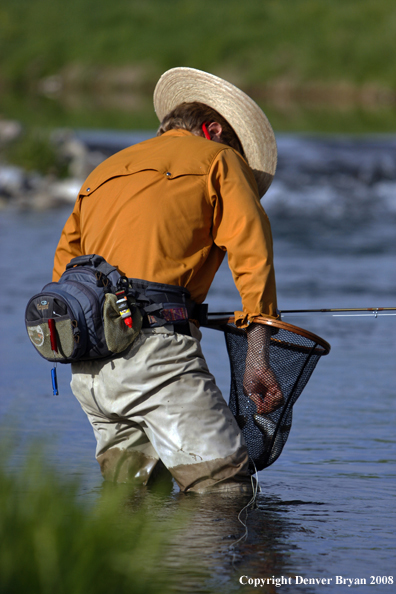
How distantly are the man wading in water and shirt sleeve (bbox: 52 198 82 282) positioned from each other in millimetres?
196

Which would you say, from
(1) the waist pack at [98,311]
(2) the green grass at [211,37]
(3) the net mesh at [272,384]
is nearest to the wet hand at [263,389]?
(3) the net mesh at [272,384]

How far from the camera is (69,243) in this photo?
4.02 meters

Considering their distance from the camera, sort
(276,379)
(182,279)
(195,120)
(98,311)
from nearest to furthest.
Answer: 1. (98,311)
2. (182,279)
3. (276,379)
4. (195,120)

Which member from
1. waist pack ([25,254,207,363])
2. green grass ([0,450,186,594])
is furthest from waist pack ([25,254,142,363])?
green grass ([0,450,186,594])

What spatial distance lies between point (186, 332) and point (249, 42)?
1747 inches

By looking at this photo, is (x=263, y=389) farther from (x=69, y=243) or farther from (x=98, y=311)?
(x=69, y=243)

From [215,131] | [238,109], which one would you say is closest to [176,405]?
[215,131]

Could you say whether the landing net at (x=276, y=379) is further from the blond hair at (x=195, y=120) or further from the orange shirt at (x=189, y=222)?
the blond hair at (x=195, y=120)

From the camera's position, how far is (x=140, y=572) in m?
2.49

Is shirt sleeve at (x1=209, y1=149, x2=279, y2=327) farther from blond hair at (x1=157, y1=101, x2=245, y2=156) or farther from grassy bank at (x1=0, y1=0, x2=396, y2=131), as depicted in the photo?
grassy bank at (x1=0, y1=0, x2=396, y2=131)

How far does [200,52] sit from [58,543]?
46.7 m

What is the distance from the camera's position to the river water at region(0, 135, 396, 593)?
330 centimetres

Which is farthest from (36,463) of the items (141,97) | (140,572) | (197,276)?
(141,97)

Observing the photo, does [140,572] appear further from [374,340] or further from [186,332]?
[374,340]
